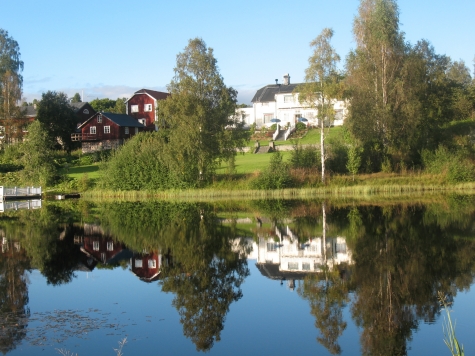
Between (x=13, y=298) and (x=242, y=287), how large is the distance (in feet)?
17.6

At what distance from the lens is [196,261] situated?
1667cm

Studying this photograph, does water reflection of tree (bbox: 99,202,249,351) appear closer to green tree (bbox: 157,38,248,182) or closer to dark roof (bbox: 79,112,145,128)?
green tree (bbox: 157,38,248,182)

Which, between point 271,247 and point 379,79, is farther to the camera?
point 379,79

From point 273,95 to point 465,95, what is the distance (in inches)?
1163

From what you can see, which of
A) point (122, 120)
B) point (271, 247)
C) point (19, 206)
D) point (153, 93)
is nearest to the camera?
point (271, 247)

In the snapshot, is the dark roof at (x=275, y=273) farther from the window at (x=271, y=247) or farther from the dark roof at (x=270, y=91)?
the dark roof at (x=270, y=91)

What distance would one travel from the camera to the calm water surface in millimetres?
9984

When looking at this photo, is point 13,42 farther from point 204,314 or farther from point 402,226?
point 204,314

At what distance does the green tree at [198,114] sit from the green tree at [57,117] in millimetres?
30587

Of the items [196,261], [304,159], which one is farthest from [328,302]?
[304,159]

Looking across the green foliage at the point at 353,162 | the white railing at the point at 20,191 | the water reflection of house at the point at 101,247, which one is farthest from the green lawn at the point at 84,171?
the water reflection of house at the point at 101,247

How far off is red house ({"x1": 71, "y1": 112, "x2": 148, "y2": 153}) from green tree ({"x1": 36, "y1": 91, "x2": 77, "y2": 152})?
147 centimetres

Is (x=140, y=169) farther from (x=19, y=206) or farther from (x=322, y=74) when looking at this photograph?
(x=322, y=74)

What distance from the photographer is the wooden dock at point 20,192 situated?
4978cm
